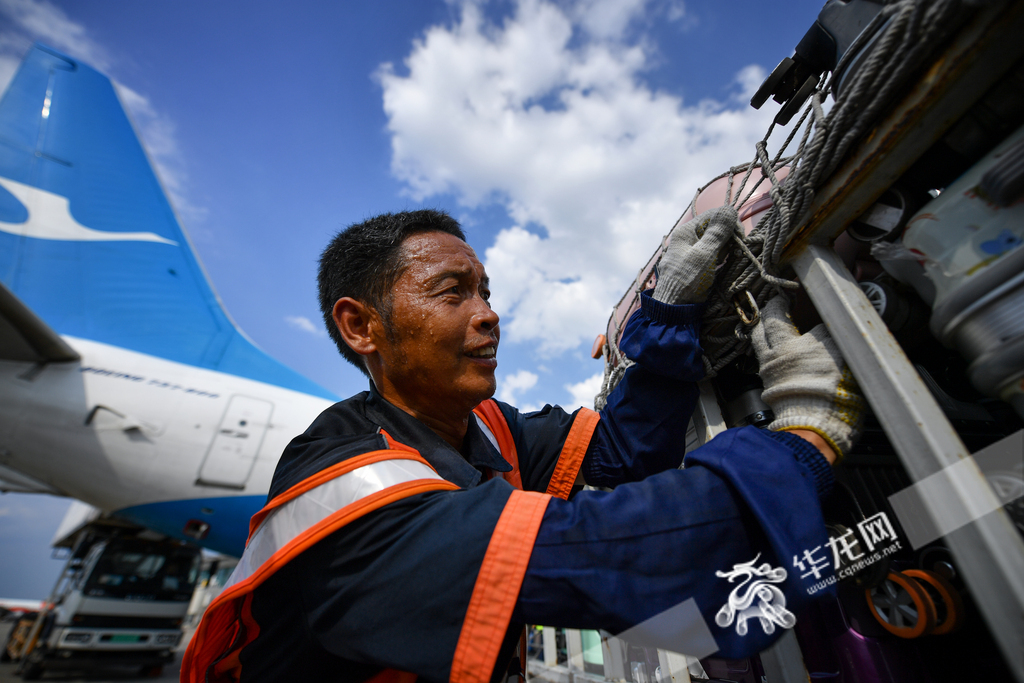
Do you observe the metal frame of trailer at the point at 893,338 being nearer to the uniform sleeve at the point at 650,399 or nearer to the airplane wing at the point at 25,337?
the uniform sleeve at the point at 650,399

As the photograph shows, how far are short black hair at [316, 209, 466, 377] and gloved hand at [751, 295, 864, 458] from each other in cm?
102

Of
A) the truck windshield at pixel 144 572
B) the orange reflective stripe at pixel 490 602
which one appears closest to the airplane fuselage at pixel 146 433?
the truck windshield at pixel 144 572

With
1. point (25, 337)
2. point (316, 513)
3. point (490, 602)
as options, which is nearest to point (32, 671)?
point (25, 337)

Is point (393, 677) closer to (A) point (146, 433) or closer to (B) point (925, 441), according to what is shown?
(B) point (925, 441)

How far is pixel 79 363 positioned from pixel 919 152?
6.88 meters

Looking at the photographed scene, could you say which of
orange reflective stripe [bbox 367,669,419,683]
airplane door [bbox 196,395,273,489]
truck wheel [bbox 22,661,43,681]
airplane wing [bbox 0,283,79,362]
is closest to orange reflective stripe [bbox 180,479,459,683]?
orange reflective stripe [bbox 367,669,419,683]

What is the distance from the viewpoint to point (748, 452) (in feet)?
2.25

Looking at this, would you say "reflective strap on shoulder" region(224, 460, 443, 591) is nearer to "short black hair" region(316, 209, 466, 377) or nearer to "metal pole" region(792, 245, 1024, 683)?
"short black hair" region(316, 209, 466, 377)

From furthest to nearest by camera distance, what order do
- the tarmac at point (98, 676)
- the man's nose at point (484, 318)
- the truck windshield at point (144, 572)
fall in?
1. the tarmac at point (98, 676)
2. the truck windshield at point (144, 572)
3. the man's nose at point (484, 318)

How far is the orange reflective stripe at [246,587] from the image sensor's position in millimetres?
680

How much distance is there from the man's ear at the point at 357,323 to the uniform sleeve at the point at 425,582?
2.33ft

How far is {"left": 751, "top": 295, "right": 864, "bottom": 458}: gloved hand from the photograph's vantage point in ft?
2.56

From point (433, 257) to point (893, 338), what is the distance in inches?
44.9

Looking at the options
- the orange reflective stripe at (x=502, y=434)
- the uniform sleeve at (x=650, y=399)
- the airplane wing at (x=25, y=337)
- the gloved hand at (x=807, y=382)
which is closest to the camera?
the gloved hand at (x=807, y=382)
